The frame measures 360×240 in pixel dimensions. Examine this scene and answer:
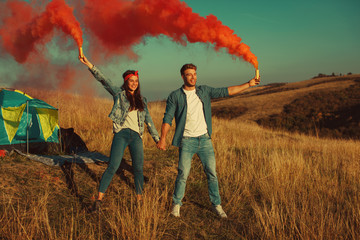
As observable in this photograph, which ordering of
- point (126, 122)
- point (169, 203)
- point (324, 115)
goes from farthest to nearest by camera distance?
point (324, 115)
point (169, 203)
point (126, 122)

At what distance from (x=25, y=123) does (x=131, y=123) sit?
227 inches

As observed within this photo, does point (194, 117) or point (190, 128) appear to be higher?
point (194, 117)

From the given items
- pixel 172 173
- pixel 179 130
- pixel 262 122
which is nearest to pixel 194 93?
pixel 179 130

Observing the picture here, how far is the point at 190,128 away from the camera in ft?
13.7

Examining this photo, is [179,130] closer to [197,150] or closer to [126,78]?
[197,150]

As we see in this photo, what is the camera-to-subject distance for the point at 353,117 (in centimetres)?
2738

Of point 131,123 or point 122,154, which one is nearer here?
point 122,154

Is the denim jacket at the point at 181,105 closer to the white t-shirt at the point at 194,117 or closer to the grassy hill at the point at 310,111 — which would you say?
the white t-shirt at the point at 194,117

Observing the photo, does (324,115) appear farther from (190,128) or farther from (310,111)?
(190,128)

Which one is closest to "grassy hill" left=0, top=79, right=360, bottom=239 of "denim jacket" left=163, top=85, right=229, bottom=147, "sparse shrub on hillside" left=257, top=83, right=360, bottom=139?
"denim jacket" left=163, top=85, right=229, bottom=147

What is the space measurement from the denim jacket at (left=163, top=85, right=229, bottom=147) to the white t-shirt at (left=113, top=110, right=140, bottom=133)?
0.52 meters

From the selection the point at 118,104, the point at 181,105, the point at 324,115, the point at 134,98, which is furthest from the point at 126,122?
the point at 324,115

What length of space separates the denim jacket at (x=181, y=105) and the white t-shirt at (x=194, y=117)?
0.19ft

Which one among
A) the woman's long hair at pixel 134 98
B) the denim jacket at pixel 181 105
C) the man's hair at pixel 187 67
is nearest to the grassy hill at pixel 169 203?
the denim jacket at pixel 181 105
